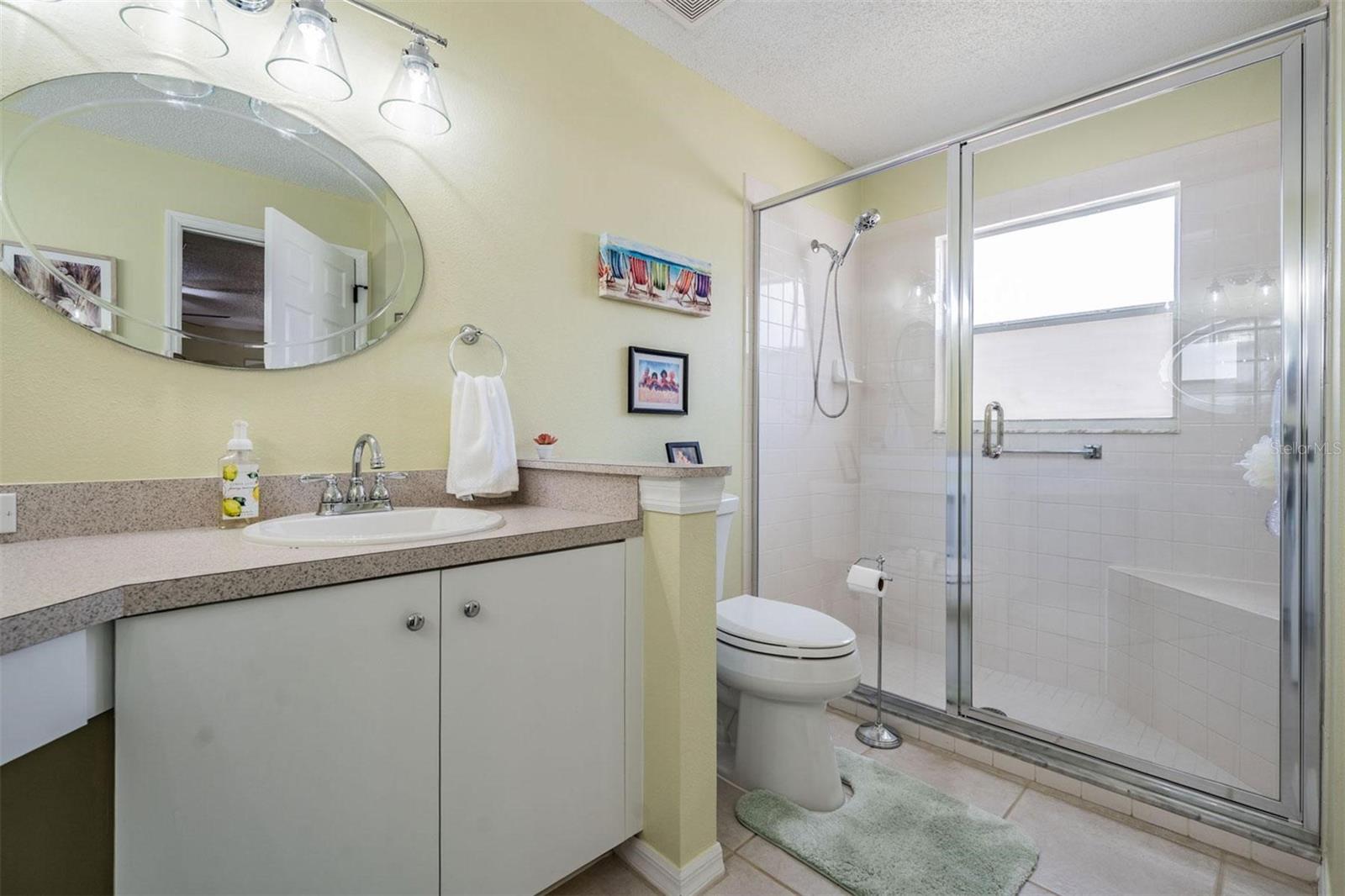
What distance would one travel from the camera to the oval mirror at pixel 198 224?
45.7 inches

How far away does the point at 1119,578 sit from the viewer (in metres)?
2.04

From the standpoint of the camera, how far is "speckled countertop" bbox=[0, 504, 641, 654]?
2.35ft

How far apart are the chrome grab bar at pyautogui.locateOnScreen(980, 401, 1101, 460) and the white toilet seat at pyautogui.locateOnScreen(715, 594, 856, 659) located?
920mm

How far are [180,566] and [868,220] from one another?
98.2 inches

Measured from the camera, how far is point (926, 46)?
2219 mm

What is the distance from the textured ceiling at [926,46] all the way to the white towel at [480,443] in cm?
146

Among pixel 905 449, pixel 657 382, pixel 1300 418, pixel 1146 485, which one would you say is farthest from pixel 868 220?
pixel 1300 418

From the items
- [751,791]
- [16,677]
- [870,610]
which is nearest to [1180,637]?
[870,610]

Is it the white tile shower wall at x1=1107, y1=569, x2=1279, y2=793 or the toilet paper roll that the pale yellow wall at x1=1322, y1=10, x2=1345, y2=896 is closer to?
the white tile shower wall at x1=1107, y1=569, x2=1279, y2=793

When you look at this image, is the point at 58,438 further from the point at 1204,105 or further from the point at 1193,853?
the point at 1204,105

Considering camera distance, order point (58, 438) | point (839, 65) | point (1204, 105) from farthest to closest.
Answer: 1. point (839, 65)
2. point (1204, 105)
3. point (58, 438)

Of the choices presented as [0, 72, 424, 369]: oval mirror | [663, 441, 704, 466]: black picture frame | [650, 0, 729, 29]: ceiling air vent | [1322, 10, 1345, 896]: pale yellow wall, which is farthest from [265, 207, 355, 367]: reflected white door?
[1322, 10, 1345, 896]: pale yellow wall

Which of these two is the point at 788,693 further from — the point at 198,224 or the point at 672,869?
the point at 198,224

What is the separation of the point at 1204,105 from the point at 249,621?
261 cm
